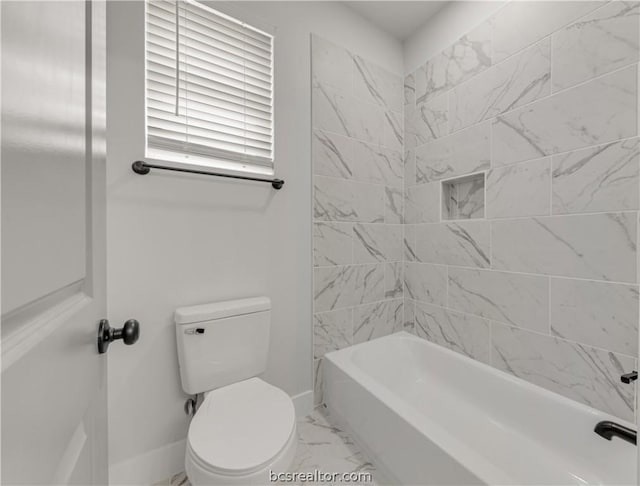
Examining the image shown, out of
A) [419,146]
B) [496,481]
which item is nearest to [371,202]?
[419,146]

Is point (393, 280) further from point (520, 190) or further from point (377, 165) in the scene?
point (520, 190)

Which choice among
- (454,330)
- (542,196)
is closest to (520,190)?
(542,196)

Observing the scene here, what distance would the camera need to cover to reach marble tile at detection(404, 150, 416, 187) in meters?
2.11

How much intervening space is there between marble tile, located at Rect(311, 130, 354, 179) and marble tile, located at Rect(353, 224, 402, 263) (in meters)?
0.40

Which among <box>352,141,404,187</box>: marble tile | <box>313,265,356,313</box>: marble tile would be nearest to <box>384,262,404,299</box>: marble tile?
<box>313,265,356,313</box>: marble tile

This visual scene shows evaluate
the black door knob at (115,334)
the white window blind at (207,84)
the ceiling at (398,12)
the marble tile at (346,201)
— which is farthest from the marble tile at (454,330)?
the ceiling at (398,12)

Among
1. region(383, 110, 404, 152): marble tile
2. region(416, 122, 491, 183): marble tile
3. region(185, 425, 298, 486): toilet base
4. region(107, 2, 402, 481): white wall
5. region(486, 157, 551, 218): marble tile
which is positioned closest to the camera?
region(185, 425, 298, 486): toilet base

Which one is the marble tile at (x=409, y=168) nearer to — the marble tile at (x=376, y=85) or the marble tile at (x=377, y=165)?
the marble tile at (x=377, y=165)

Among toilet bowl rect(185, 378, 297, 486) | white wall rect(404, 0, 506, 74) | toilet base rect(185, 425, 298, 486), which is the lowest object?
toilet base rect(185, 425, 298, 486)

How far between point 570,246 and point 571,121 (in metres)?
0.58

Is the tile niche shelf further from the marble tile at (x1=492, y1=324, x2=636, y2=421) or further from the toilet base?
the toilet base

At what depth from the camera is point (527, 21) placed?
146 cm

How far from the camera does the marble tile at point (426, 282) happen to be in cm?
191

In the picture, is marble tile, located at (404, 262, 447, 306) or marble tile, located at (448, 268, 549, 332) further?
marble tile, located at (404, 262, 447, 306)
